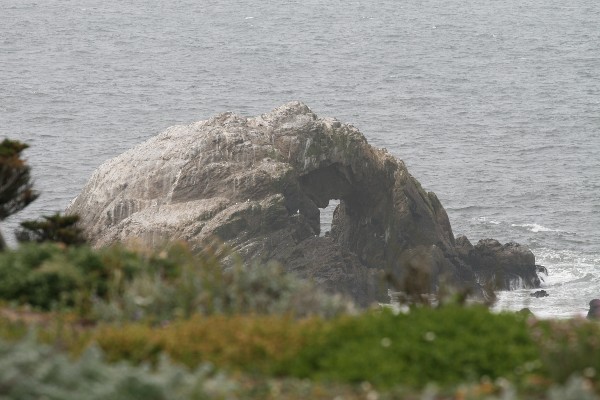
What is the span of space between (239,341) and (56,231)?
7644mm

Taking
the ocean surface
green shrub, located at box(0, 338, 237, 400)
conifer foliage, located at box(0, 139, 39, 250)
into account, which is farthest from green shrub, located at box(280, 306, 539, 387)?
the ocean surface

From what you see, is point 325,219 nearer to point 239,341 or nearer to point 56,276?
point 56,276

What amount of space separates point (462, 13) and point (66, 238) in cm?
15709

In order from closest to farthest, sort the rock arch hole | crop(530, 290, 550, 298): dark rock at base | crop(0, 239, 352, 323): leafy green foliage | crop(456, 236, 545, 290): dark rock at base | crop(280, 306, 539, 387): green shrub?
crop(280, 306, 539, 387): green shrub, crop(0, 239, 352, 323): leafy green foliage, crop(530, 290, 550, 298): dark rock at base, crop(456, 236, 545, 290): dark rock at base, the rock arch hole

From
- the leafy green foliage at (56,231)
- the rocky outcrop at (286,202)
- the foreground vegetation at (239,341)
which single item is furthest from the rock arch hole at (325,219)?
the foreground vegetation at (239,341)

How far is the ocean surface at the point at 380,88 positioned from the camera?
83500mm

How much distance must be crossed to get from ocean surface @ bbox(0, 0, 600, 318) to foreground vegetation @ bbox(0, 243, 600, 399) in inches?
1750

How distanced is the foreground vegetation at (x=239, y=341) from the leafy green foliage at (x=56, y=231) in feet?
10.3

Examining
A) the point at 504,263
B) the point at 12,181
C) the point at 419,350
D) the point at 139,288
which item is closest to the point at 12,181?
the point at 12,181

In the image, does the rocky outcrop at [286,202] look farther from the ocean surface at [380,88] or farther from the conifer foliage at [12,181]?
the conifer foliage at [12,181]

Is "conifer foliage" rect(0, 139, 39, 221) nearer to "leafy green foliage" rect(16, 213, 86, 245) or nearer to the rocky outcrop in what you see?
"leafy green foliage" rect(16, 213, 86, 245)

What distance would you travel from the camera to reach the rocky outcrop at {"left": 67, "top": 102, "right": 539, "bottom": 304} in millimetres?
53156

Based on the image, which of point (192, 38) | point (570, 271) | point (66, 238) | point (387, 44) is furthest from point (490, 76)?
point (66, 238)

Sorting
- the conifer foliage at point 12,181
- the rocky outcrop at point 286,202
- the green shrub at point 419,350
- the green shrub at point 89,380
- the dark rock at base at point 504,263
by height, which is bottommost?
the dark rock at base at point 504,263
